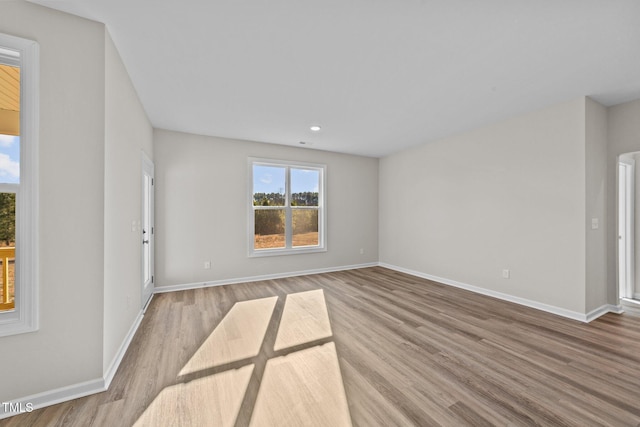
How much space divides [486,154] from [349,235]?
9.91 feet

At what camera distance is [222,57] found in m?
2.27

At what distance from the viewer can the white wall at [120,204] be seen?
195 centimetres

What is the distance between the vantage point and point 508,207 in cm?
371

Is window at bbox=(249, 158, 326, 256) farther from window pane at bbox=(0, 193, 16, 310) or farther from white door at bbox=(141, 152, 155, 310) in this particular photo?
window pane at bbox=(0, 193, 16, 310)

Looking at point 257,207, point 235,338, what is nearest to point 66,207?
point 235,338

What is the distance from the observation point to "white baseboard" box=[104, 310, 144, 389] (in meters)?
1.88

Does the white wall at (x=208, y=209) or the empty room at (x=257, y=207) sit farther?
the white wall at (x=208, y=209)

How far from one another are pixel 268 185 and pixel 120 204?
291 cm

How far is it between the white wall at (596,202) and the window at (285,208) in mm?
3951

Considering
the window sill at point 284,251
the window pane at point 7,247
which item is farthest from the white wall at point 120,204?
the window sill at point 284,251

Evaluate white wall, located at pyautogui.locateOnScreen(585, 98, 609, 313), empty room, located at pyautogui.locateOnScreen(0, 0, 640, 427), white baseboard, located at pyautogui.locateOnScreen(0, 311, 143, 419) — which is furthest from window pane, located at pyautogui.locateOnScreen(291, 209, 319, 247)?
white wall, located at pyautogui.locateOnScreen(585, 98, 609, 313)

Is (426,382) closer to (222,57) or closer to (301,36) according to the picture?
(301,36)

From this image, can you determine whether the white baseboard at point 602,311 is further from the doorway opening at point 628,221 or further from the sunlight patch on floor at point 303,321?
the sunlight patch on floor at point 303,321

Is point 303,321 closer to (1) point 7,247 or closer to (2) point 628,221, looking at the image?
(1) point 7,247
